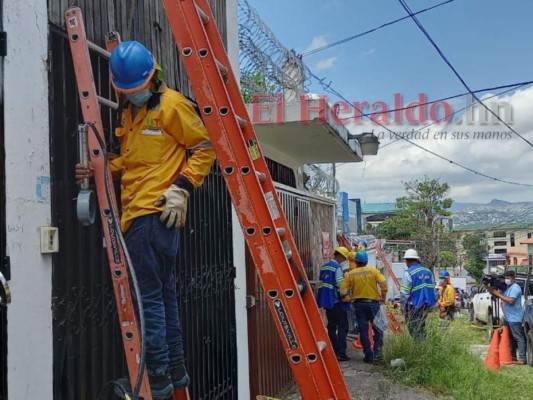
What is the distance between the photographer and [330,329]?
29.5 ft

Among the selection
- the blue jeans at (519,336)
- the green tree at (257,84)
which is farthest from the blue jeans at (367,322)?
the green tree at (257,84)

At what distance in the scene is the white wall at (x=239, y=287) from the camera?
502 centimetres

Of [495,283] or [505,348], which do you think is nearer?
[505,348]

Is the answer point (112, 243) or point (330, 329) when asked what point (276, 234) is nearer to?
point (112, 243)

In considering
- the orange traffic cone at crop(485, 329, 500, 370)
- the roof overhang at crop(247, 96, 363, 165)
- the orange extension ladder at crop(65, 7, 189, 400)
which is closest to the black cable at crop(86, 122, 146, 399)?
the orange extension ladder at crop(65, 7, 189, 400)

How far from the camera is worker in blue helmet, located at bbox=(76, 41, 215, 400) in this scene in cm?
246

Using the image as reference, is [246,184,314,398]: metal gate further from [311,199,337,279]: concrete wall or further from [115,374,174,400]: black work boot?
[115,374,174,400]: black work boot

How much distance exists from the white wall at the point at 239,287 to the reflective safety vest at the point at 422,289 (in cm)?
447

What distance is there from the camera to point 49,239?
261cm

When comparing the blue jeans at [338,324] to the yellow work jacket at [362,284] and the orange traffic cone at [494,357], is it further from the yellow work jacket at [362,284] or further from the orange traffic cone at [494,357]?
the orange traffic cone at [494,357]

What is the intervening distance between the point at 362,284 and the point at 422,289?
1.07 meters

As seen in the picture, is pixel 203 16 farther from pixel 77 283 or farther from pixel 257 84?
pixel 257 84

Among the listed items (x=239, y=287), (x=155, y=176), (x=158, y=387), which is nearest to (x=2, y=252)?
(x=155, y=176)

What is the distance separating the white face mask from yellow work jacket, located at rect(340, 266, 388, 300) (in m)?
6.63
